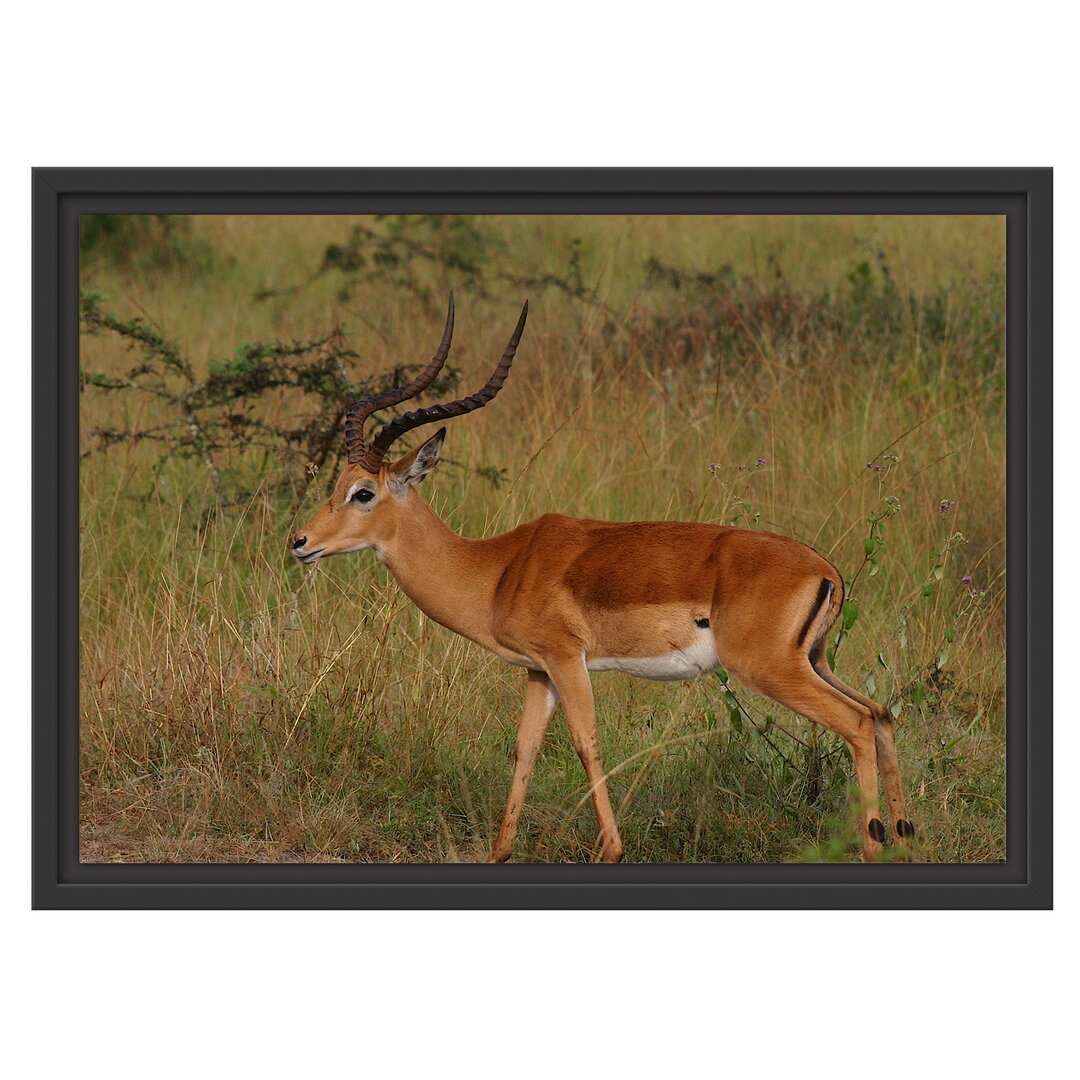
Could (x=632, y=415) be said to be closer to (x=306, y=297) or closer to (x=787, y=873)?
(x=787, y=873)

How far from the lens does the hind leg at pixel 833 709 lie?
5.62 m

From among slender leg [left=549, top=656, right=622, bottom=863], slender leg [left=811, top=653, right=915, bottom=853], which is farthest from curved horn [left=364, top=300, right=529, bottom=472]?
slender leg [left=811, top=653, right=915, bottom=853]

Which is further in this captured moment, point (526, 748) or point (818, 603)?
point (526, 748)

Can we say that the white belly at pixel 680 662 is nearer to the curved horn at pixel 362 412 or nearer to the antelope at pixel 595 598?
the antelope at pixel 595 598

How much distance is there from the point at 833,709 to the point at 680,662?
0.55m

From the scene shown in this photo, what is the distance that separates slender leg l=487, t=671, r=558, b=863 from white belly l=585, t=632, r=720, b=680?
0.37 meters

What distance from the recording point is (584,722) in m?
5.90

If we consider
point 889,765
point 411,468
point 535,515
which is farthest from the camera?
point 535,515

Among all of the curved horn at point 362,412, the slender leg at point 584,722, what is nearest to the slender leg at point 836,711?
the slender leg at point 584,722

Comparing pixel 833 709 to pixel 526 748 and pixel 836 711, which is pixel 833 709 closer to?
pixel 836 711

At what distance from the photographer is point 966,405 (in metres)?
9.26

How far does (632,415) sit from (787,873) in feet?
11.5

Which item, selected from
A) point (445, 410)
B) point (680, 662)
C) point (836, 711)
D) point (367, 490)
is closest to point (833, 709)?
point (836, 711)
